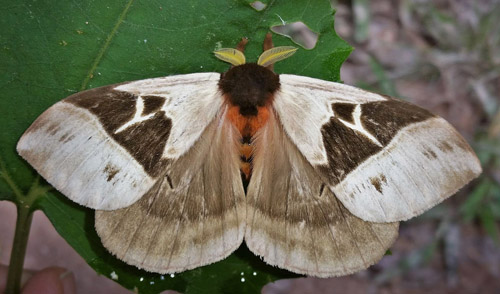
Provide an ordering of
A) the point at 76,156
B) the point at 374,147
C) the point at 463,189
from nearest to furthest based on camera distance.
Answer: the point at 76,156
the point at 374,147
the point at 463,189

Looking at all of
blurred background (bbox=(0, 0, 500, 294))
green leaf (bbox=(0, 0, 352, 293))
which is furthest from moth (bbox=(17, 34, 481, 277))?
blurred background (bbox=(0, 0, 500, 294))

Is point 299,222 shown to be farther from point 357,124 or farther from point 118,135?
point 118,135

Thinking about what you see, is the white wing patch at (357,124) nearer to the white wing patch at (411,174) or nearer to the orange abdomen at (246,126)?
the white wing patch at (411,174)

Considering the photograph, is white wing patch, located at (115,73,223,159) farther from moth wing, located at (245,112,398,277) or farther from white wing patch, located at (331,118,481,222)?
white wing patch, located at (331,118,481,222)

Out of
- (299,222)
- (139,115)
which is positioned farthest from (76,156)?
(299,222)

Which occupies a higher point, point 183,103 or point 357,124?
point 183,103

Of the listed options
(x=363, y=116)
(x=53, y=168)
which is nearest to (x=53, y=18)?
(x=53, y=168)
